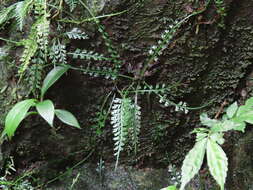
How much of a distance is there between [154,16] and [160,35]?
8 cm

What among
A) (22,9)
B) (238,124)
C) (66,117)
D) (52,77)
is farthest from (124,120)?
(22,9)

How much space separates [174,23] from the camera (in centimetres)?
121

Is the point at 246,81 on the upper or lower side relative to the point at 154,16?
lower

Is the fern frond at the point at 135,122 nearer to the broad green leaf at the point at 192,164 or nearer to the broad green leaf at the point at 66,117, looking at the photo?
the broad green leaf at the point at 66,117

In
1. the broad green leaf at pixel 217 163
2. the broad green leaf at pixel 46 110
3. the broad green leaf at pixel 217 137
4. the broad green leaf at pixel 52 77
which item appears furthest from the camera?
the broad green leaf at pixel 52 77

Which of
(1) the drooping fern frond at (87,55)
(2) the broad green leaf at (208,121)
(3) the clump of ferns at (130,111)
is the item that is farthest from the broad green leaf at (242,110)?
(1) the drooping fern frond at (87,55)

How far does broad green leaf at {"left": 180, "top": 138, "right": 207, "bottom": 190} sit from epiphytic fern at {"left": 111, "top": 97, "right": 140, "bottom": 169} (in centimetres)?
33

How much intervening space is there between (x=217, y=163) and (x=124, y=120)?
44 cm

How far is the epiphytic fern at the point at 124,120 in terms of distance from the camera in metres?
1.18

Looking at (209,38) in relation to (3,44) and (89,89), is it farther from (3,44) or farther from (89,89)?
(3,44)

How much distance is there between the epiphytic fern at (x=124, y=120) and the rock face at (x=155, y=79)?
0.13m

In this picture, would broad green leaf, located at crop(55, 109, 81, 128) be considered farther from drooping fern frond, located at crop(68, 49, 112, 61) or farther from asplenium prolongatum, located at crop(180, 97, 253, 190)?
asplenium prolongatum, located at crop(180, 97, 253, 190)

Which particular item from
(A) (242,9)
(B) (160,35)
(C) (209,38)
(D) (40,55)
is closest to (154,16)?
(B) (160,35)

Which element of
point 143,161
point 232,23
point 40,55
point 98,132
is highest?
point 232,23
